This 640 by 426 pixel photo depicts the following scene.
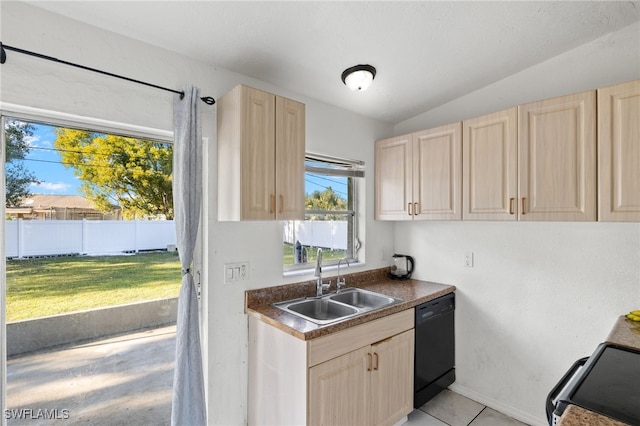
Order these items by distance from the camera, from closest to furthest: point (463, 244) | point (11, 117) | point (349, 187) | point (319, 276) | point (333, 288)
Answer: point (11, 117) → point (319, 276) → point (333, 288) → point (463, 244) → point (349, 187)

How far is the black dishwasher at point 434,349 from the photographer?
2.20 meters

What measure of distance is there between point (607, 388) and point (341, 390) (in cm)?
117

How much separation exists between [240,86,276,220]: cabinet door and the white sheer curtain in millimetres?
264

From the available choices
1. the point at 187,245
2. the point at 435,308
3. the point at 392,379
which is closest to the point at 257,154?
the point at 187,245

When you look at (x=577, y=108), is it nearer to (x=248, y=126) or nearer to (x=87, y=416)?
(x=248, y=126)

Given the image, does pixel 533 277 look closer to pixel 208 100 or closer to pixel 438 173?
pixel 438 173

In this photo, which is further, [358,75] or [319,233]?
[319,233]

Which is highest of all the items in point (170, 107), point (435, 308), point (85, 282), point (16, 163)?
point (170, 107)

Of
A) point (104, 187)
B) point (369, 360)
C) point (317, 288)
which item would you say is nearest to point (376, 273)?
point (317, 288)

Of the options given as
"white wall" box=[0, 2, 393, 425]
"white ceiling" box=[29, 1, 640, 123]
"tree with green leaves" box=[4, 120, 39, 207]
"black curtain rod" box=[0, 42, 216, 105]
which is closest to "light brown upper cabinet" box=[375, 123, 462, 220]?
"white wall" box=[0, 2, 393, 425]

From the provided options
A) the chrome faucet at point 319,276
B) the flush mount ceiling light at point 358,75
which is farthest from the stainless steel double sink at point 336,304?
the flush mount ceiling light at point 358,75

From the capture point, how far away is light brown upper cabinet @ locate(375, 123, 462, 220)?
7.57 feet

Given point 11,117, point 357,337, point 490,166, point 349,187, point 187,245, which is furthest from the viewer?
point 349,187

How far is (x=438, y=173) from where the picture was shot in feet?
7.84
